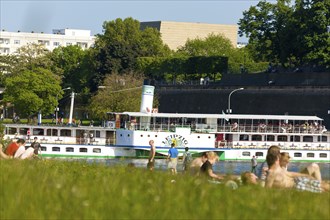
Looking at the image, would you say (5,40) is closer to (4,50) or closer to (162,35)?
(4,50)

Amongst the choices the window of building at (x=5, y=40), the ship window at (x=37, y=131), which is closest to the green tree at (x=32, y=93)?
the ship window at (x=37, y=131)

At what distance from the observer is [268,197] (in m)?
12.7

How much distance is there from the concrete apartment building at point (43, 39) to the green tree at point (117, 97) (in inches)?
2578

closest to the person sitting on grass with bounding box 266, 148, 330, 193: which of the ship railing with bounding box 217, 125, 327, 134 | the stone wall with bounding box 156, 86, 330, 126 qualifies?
the ship railing with bounding box 217, 125, 327, 134

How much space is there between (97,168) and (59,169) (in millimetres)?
629

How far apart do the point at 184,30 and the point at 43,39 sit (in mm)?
27064

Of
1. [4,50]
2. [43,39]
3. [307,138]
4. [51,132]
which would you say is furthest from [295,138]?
[43,39]

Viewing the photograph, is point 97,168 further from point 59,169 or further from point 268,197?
point 268,197

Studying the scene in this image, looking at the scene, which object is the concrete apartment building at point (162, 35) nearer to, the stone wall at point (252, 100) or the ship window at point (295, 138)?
the stone wall at point (252, 100)

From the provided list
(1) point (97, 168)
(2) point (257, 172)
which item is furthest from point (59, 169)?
(2) point (257, 172)

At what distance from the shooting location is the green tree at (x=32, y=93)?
102 metres

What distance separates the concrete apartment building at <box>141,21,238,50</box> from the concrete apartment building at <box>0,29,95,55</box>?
752 inches

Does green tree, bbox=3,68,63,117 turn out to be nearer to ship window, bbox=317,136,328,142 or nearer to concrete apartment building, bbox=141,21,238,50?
ship window, bbox=317,136,328,142

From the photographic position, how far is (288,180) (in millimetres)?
15195
